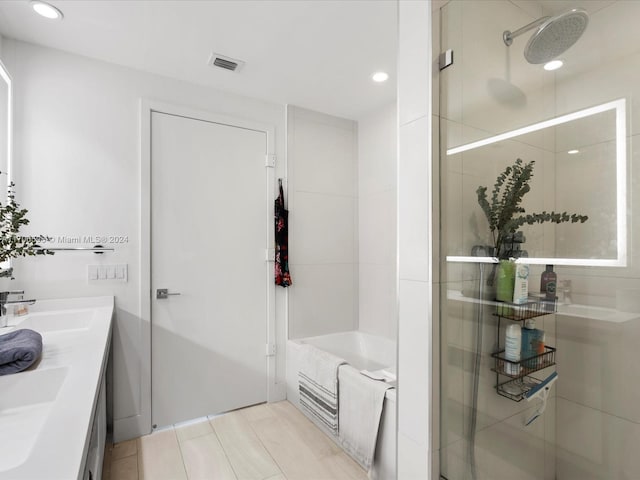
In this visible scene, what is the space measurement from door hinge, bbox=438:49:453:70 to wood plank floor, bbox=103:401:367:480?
207 cm

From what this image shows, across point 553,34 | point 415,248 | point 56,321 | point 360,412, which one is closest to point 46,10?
point 56,321

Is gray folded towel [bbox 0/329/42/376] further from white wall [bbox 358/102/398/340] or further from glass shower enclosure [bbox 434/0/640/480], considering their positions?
white wall [bbox 358/102/398/340]

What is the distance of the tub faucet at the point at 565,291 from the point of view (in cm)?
100

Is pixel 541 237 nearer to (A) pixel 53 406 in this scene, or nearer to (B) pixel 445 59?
(B) pixel 445 59

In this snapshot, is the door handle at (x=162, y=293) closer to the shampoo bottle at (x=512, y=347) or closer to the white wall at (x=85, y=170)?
the white wall at (x=85, y=170)

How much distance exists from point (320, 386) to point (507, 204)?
171cm

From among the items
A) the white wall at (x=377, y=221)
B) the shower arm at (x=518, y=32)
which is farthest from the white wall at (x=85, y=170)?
the shower arm at (x=518, y=32)

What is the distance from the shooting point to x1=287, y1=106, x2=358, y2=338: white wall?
9.57ft

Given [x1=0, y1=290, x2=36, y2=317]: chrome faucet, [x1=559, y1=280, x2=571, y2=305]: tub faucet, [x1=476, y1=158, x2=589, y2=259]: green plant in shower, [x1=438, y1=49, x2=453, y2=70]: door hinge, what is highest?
[x1=438, y1=49, x2=453, y2=70]: door hinge

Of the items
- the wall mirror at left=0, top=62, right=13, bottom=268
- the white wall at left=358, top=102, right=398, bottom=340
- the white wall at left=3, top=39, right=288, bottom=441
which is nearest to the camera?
the wall mirror at left=0, top=62, right=13, bottom=268

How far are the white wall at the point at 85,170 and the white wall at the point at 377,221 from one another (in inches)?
63.8

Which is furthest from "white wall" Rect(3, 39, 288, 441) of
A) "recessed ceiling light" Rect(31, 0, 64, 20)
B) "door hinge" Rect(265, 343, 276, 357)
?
"door hinge" Rect(265, 343, 276, 357)

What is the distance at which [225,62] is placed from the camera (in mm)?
2217

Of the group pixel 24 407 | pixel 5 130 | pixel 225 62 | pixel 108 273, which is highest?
pixel 225 62
